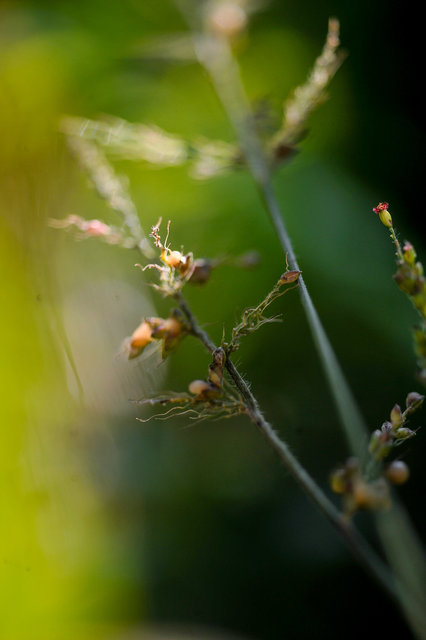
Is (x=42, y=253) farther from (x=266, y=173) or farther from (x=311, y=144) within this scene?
(x=311, y=144)

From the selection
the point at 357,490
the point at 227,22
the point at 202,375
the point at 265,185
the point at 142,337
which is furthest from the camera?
the point at 202,375

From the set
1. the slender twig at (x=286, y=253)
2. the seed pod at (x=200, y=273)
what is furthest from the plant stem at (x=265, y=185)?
the seed pod at (x=200, y=273)

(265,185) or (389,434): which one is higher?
(265,185)

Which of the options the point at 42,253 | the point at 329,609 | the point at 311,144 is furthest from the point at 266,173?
the point at 329,609

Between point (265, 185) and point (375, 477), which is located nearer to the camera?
point (375, 477)

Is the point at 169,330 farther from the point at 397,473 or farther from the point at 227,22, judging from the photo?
the point at 227,22

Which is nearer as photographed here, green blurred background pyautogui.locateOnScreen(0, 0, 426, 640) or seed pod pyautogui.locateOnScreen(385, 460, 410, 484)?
seed pod pyautogui.locateOnScreen(385, 460, 410, 484)

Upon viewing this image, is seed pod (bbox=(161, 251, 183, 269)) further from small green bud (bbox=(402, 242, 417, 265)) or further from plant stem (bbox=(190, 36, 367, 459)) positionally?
small green bud (bbox=(402, 242, 417, 265))

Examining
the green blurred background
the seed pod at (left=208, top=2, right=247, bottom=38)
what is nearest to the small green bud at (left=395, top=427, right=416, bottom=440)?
the green blurred background

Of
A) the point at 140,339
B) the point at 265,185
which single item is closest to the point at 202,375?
the point at 265,185
